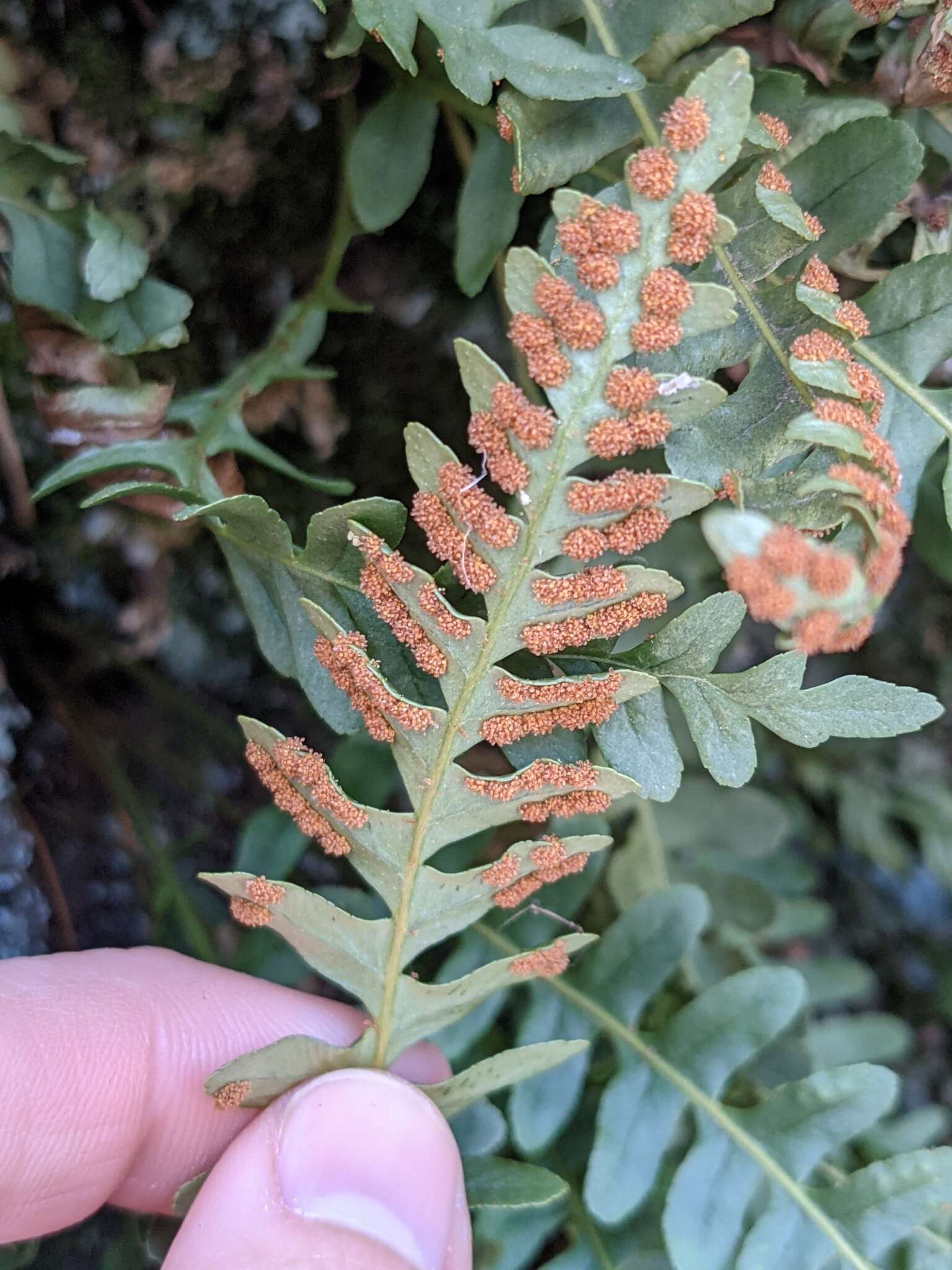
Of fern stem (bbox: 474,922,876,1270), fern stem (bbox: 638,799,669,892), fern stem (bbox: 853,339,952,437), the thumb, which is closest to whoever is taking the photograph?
fern stem (bbox: 853,339,952,437)

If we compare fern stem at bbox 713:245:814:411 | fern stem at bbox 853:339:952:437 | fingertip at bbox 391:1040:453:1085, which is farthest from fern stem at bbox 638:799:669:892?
fern stem at bbox 713:245:814:411

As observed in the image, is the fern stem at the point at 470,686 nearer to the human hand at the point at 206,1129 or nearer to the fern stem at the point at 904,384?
the human hand at the point at 206,1129

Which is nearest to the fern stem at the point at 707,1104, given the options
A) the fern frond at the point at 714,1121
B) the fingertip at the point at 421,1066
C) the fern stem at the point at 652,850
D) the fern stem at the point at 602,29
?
the fern frond at the point at 714,1121

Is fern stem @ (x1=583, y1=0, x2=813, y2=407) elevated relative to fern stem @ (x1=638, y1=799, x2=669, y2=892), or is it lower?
elevated

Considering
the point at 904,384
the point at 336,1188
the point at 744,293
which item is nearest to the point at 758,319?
the point at 744,293

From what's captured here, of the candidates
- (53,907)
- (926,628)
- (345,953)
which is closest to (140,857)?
(53,907)

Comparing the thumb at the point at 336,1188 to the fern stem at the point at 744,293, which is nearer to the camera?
the fern stem at the point at 744,293

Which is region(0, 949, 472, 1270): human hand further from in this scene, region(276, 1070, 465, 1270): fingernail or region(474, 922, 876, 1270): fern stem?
region(474, 922, 876, 1270): fern stem

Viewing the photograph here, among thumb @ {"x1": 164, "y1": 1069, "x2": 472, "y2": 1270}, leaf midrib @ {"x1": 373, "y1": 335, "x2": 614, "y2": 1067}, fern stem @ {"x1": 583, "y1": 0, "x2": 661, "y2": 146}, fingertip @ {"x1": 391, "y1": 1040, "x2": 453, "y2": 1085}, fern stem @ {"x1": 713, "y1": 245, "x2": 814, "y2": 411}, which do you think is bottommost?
fingertip @ {"x1": 391, "y1": 1040, "x2": 453, "y2": 1085}

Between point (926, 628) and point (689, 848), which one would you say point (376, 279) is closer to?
point (689, 848)
